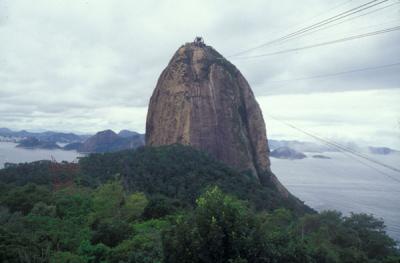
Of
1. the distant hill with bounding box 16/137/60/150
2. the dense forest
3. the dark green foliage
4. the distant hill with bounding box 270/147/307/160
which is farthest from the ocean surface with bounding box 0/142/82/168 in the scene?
the distant hill with bounding box 270/147/307/160

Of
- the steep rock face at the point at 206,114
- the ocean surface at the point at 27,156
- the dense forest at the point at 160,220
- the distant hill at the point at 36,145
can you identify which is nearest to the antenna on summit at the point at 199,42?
the steep rock face at the point at 206,114

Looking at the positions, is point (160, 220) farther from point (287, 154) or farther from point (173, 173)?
point (287, 154)

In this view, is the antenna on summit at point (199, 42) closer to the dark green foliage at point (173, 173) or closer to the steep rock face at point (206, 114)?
the steep rock face at point (206, 114)

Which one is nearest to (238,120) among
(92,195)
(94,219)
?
(92,195)

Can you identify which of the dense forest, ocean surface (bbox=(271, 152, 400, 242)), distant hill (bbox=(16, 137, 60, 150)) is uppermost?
distant hill (bbox=(16, 137, 60, 150))

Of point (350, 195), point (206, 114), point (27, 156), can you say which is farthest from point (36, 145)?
point (350, 195)

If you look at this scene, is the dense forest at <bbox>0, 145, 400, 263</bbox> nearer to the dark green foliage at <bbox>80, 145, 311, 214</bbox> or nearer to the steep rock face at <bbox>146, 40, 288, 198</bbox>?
the dark green foliage at <bbox>80, 145, 311, 214</bbox>
